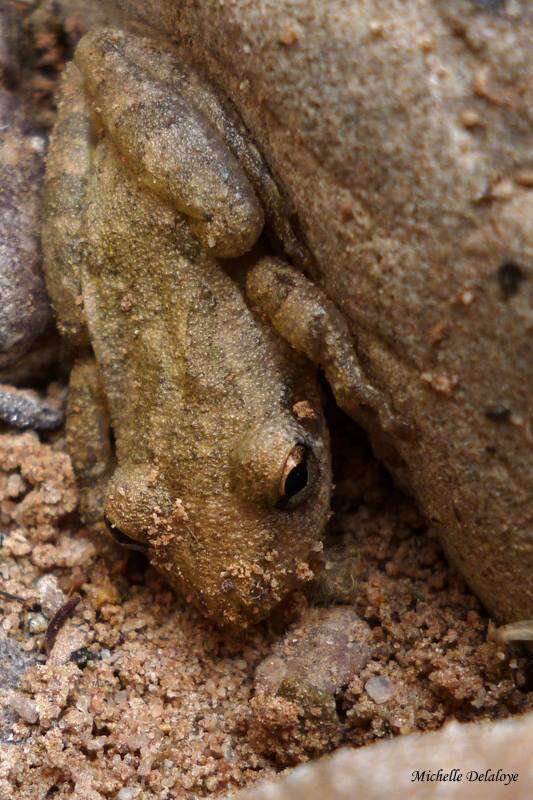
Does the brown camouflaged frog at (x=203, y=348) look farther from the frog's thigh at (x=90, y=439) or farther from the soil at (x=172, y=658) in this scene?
the soil at (x=172, y=658)

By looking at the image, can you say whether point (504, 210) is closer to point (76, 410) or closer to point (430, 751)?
point (430, 751)

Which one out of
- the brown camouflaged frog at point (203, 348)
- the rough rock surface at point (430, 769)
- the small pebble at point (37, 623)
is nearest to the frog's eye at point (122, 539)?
the brown camouflaged frog at point (203, 348)

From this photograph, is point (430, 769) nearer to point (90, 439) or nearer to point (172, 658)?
point (172, 658)

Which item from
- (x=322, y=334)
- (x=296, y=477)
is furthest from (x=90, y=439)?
(x=322, y=334)

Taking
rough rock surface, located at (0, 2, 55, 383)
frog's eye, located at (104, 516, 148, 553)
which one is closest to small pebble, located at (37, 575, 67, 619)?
frog's eye, located at (104, 516, 148, 553)

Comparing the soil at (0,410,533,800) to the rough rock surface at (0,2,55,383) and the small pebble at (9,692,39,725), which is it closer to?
the small pebble at (9,692,39,725)

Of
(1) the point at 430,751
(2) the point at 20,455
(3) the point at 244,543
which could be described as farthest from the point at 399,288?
(2) the point at 20,455
